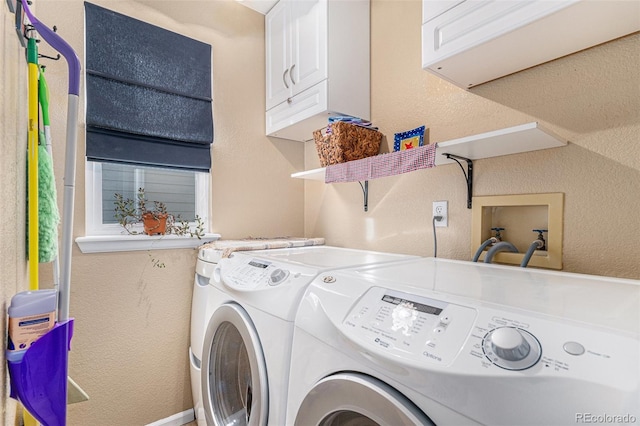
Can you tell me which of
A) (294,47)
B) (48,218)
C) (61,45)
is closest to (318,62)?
(294,47)

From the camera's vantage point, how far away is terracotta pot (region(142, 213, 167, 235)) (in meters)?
1.73

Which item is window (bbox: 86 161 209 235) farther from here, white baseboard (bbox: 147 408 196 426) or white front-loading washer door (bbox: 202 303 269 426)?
white baseboard (bbox: 147 408 196 426)

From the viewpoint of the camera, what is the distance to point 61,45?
859 millimetres

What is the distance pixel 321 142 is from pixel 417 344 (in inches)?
51.5

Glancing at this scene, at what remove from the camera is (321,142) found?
1.76 meters

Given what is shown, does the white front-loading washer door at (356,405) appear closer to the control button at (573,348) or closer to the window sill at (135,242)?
the control button at (573,348)

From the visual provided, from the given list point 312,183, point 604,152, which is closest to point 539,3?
point 604,152

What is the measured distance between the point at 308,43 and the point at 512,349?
1829 millimetres

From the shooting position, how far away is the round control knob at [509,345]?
532 mm

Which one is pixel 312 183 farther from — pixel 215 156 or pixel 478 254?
pixel 478 254

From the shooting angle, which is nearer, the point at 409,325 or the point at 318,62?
the point at 409,325

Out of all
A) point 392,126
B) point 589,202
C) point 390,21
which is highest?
point 390,21
